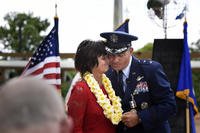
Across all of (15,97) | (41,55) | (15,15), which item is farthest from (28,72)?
(15,15)

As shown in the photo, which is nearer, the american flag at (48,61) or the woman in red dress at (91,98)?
the woman in red dress at (91,98)

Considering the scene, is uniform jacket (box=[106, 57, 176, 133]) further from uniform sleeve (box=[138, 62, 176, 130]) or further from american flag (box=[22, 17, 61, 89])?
american flag (box=[22, 17, 61, 89])

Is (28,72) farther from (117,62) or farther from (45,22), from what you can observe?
(45,22)

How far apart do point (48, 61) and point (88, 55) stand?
1.83 metres

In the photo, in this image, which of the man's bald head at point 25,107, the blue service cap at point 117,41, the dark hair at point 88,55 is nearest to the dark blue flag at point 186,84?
the blue service cap at point 117,41

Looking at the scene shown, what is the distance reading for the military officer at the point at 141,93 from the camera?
3.00 meters

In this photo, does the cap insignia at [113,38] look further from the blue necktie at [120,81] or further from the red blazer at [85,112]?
the red blazer at [85,112]

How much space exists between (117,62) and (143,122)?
0.39m

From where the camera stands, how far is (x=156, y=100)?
3.04 metres

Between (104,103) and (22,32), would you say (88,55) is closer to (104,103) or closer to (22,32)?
(104,103)

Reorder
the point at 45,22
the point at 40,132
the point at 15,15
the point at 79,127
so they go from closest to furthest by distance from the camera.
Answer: the point at 40,132 → the point at 79,127 → the point at 15,15 → the point at 45,22

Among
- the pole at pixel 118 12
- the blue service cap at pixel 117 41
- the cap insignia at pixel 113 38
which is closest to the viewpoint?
the blue service cap at pixel 117 41

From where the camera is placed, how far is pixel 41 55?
15.3 feet

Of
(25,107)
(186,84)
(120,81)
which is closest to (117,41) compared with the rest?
(120,81)
